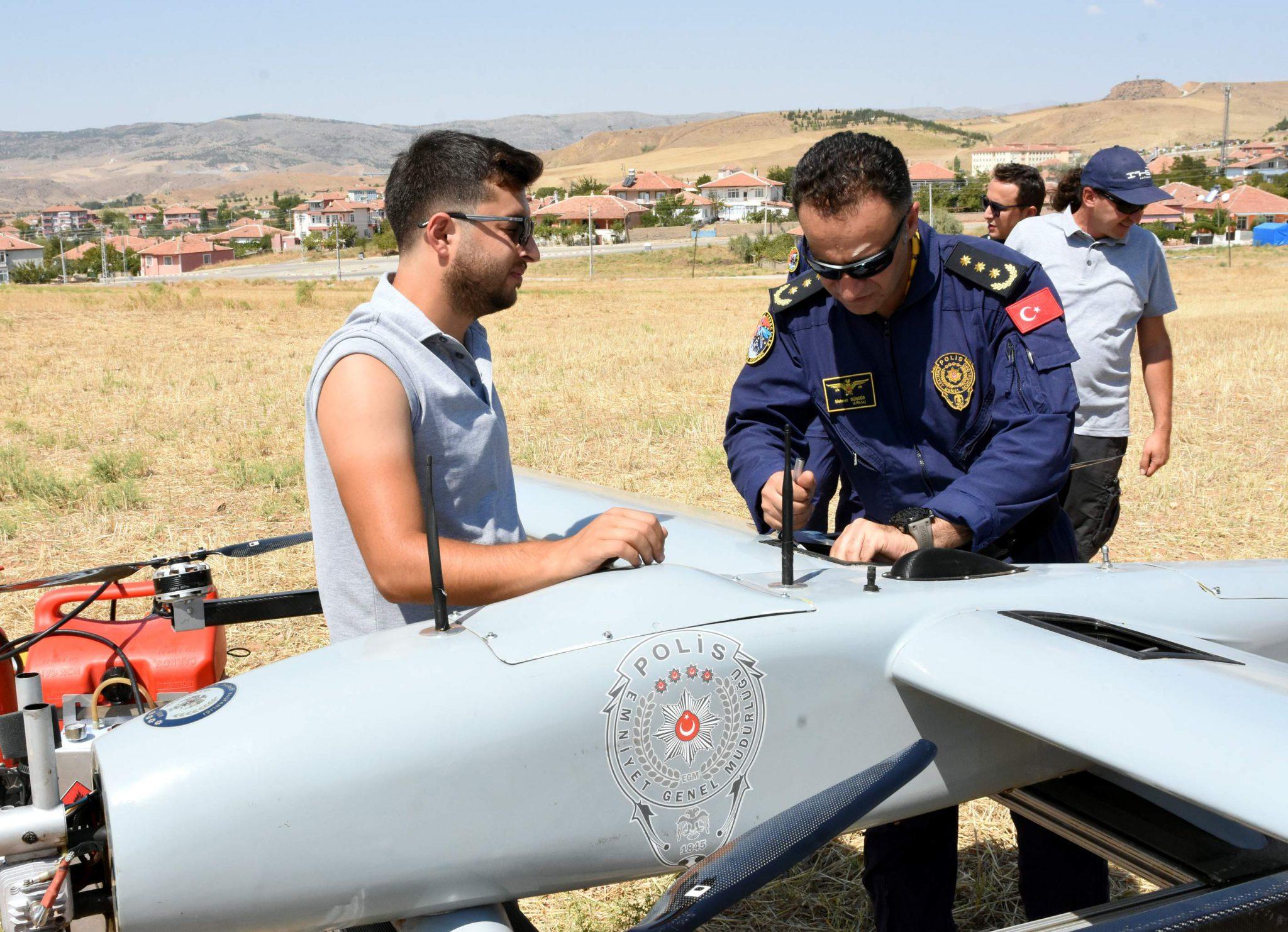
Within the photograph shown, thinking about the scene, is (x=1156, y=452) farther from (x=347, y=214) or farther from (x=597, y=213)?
(x=347, y=214)

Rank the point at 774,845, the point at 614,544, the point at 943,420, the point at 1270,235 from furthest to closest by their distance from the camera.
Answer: the point at 1270,235
the point at 943,420
the point at 614,544
the point at 774,845

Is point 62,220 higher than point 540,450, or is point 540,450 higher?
point 62,220

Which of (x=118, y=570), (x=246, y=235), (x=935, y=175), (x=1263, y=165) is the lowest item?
(x=118, y=570)

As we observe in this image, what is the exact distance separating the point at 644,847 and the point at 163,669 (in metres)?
1.89

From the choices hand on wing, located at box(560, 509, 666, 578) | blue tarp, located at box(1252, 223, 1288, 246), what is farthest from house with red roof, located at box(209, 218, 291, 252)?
hand on wing, located at box(560, 509, 666, 578)

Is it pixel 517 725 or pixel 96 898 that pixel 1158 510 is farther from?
pixel 96 898

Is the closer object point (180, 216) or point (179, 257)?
point (179, 257)

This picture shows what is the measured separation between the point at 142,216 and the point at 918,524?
196 meters

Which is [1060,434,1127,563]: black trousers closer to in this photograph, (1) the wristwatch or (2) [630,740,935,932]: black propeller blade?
(1) the wristwatch

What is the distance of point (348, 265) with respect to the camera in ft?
220

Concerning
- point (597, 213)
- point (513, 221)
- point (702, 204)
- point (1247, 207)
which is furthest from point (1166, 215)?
point (513, 221)

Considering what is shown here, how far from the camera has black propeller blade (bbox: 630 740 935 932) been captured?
1762mm

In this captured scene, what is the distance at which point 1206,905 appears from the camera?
1.87 meters

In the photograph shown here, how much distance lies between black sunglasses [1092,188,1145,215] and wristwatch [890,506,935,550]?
9.00ft
